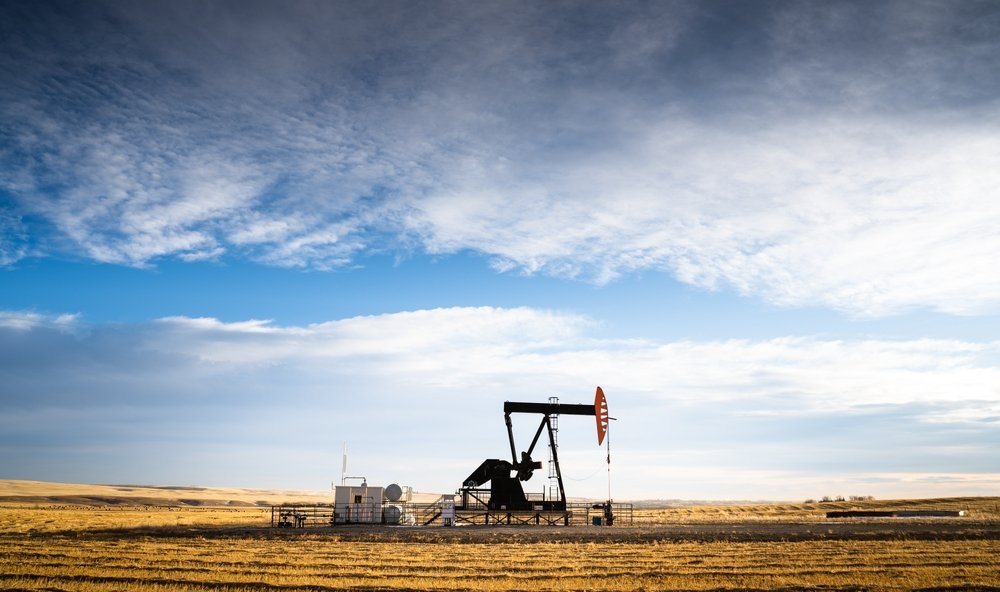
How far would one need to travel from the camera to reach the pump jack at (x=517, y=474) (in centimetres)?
3609

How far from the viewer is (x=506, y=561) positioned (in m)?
18.2

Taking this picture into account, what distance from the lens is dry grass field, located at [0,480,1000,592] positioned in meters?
14.5

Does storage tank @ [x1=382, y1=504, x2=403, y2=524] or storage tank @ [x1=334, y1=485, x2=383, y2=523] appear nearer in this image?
storage tank @ [x1=334, y1=485, x2=383, y2=523]

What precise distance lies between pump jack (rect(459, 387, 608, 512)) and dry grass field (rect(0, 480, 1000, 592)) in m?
8.18

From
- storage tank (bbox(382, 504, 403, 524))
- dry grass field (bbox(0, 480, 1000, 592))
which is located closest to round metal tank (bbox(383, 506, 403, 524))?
storage tank (bbox(382, 504, 403, 524))

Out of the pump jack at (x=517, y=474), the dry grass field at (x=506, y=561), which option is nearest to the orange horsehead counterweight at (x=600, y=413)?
the pump jack at (x=517, y=474)

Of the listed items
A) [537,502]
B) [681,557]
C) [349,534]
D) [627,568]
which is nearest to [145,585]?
[627,568]

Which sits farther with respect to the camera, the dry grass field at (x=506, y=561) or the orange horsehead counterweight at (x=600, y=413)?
the orange horsehead counterweight at (x=600, y=413)

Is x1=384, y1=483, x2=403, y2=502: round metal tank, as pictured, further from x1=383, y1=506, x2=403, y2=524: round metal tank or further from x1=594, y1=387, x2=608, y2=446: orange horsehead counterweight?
x1=594, y1=387, x2=608, y2=446: orange horsehead counterweight

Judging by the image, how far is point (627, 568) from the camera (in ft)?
55.4

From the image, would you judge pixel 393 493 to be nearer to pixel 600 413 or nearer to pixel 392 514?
pixel 392 514

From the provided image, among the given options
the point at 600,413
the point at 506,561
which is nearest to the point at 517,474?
the point at 600,413

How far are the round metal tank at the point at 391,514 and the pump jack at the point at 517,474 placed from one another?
3527 mm

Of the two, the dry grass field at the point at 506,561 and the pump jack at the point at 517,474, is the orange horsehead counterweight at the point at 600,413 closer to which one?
the pump jack at the point at 517,474
